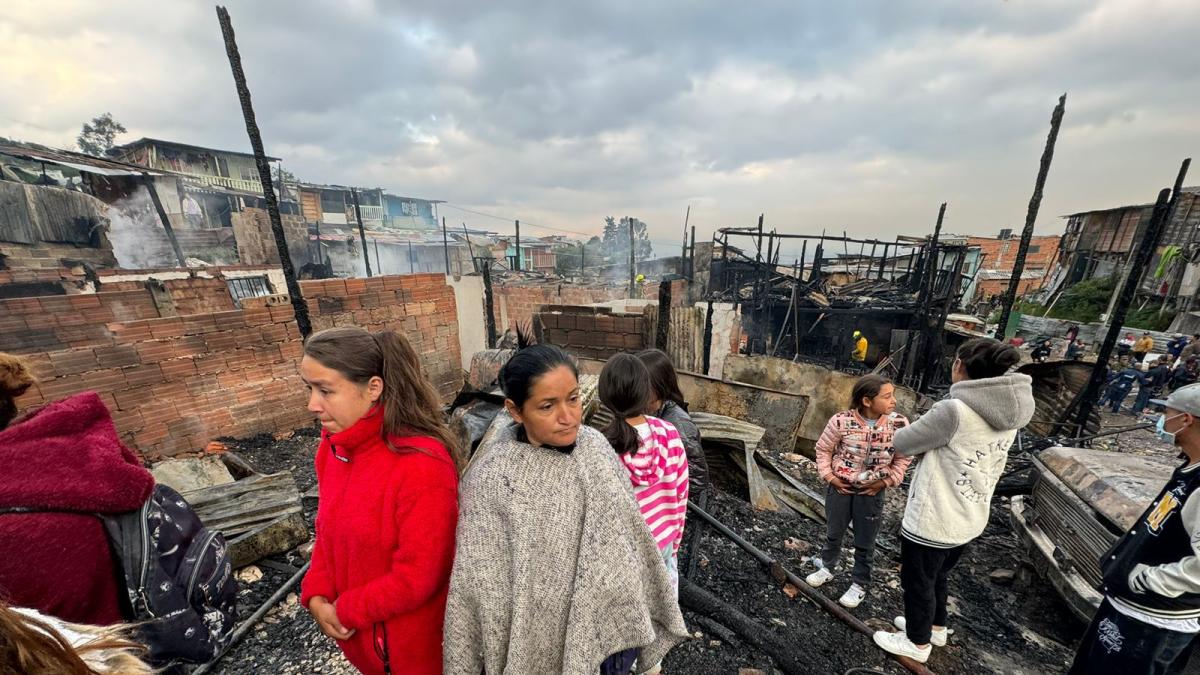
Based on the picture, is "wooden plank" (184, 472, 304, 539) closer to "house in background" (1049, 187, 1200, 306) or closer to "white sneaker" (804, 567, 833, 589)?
"white sneaker" (804, 567, 833, 589)

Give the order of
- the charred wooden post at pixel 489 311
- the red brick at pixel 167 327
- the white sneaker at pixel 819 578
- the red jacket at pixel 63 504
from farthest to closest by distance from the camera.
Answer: the charred wooden post at pixel 489 311 < the red brick at pixel 167 327 < the white sneaker at pixel 819 578 < the red jacket at pixel 63 504

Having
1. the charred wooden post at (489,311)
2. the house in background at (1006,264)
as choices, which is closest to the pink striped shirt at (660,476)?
the charred wooden post at (489,311)

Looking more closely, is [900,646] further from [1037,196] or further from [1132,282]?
[1037,196]

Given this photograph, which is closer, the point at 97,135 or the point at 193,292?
the point at 193,292

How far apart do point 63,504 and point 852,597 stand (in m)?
3.98

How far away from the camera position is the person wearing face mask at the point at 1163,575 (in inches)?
64.3

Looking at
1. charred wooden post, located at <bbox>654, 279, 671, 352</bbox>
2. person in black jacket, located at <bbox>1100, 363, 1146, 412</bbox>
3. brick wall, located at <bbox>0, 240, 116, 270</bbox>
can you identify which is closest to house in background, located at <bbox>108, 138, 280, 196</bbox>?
brick wall, located at <bbox>0, 240, 116, 270</bbox>

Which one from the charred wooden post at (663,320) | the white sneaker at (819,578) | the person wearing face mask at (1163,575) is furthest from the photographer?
the charred wooden post at (663,320)

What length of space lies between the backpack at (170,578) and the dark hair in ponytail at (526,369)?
49.0 inches

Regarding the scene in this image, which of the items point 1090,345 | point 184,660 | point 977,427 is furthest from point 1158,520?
point 1090,345

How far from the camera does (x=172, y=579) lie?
4.60 feet

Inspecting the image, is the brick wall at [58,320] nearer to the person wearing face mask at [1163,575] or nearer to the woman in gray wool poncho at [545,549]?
the woman in gray wool poncho at [545,549]

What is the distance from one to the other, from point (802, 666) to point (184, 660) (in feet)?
9.90

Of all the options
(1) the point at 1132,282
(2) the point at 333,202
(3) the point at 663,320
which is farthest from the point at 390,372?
(2) the point at 333,202
